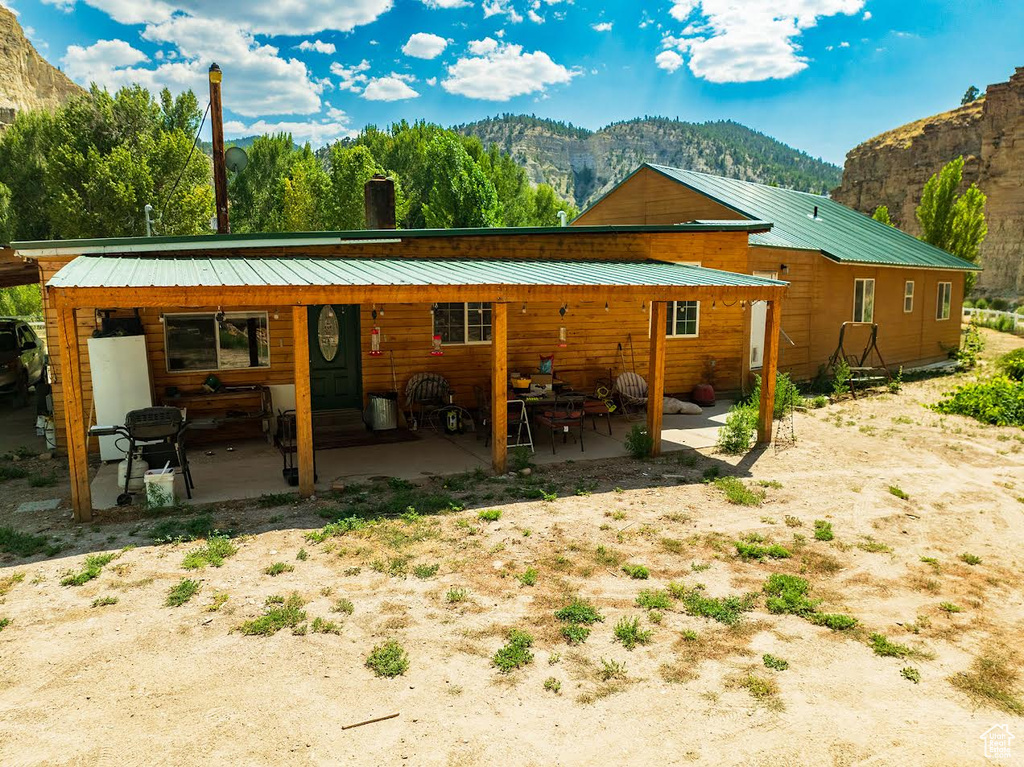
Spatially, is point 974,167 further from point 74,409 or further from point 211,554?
point 74,409

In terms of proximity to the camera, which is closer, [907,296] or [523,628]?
[523,628]

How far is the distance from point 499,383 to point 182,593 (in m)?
4.31

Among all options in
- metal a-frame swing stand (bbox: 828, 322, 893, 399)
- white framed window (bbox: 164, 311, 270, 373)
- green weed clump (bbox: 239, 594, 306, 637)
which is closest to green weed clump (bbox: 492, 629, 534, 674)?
green weed clump (bbox: 239, 594, 306, 637)

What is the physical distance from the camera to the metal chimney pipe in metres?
12.3

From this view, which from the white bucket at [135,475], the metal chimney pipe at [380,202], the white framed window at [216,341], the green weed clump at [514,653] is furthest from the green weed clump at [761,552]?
the metal chimney pipe at [380,202]

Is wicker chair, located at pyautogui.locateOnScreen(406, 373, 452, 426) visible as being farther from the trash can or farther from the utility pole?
the utility pole

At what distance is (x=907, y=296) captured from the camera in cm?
1947

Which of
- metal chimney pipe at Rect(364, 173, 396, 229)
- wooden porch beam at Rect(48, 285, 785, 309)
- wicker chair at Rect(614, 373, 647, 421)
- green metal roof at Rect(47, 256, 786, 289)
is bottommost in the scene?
wicker chair at Rect(614, 373, 647, 421)

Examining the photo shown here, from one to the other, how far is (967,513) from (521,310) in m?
7.22

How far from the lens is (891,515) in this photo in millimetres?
7598

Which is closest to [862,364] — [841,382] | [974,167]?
[841,382]

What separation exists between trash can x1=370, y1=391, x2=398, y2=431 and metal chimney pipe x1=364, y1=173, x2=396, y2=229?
3418mm

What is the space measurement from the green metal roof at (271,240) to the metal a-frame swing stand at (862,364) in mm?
6807

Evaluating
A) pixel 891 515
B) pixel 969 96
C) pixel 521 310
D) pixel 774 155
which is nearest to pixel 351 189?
pixel 521 310
